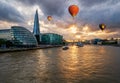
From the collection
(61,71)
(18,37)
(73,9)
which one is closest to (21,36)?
(18,37)

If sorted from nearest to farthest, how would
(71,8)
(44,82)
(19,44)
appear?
(44,82) → (71,8) → (19,44)

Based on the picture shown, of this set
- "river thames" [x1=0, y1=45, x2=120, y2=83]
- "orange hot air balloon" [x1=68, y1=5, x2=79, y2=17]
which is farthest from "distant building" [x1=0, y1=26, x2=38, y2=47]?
"orange hot air balloon" [x1=68, y1=5, x2=79, y2=17]

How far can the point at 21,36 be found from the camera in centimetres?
12888

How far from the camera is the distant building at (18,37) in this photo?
124662mm

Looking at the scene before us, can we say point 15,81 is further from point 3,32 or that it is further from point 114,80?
point 3,32

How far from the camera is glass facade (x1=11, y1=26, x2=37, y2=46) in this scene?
125000 millimetres

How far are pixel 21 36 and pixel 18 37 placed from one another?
317 cm

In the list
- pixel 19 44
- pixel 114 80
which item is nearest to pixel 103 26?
pixel 114 80

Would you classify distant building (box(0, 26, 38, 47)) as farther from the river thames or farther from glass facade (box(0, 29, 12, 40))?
the river thames

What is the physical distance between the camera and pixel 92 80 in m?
18.5

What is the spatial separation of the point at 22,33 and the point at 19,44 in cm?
1086

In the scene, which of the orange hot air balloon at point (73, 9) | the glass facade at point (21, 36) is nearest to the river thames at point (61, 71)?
the orange hot air balloon at point (73, 9)

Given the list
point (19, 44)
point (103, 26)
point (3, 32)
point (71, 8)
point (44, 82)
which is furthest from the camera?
point (3, 32)

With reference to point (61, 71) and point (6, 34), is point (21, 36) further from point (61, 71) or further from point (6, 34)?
point (61, 71)
